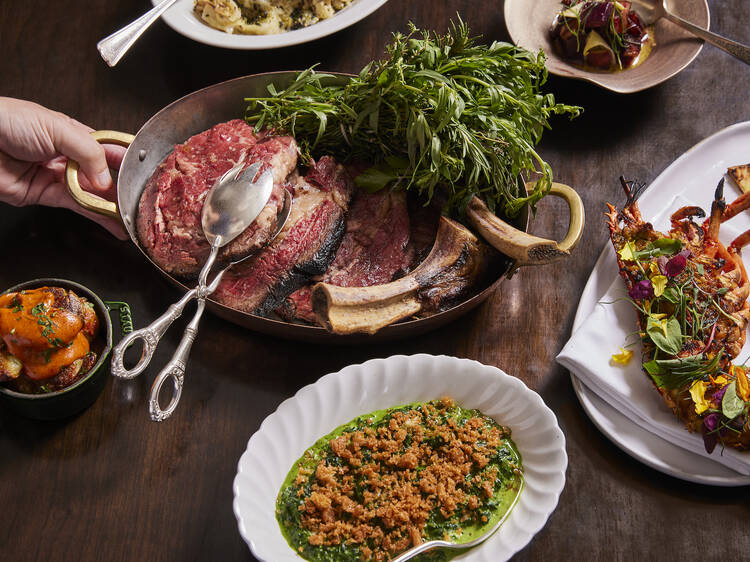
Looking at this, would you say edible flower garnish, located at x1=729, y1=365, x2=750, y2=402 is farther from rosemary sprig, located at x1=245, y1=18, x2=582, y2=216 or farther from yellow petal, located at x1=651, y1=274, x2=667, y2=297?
rosemary sprig, located at x1=245, y1=18, x2=582, y2=216

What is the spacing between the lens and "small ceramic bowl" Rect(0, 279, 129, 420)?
5.72 ft

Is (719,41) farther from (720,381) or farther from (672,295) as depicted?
(720,381)

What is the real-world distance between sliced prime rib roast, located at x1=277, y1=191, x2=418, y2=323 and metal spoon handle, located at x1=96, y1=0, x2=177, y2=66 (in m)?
0.97

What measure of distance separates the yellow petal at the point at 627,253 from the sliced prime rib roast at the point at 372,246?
628 millimetres

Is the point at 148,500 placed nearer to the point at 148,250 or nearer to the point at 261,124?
the point at 148,250

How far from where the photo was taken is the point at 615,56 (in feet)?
8.23

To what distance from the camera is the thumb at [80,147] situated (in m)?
2.03

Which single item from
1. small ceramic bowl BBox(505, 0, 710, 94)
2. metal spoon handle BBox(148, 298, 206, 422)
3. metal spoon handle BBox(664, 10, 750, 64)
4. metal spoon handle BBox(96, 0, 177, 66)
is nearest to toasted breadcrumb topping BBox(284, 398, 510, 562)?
metal spoon handle BBox(148, 298, 206, 422)

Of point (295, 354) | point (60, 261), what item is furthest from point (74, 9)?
point (295, 354)

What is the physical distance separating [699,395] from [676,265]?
0.39 metres

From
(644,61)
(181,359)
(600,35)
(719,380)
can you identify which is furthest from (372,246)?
(644,61)

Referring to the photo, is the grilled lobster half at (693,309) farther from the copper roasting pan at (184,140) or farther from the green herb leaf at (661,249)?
the copper roasting pan at (184,140)

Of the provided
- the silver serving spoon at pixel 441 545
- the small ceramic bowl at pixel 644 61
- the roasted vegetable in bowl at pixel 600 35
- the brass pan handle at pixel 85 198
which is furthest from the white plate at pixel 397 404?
the roasted vegetable in bowl at pixel 600 35

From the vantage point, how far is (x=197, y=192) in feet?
6.77
